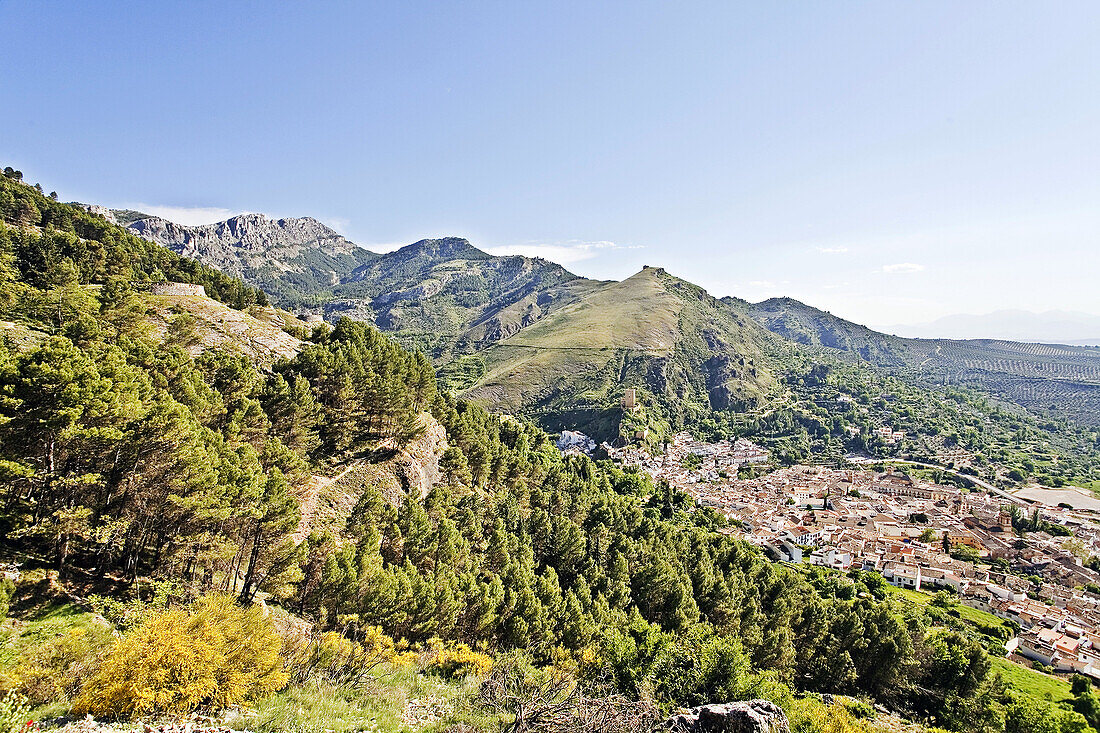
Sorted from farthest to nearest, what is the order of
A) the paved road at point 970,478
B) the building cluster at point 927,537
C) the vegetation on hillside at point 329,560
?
the paved road at point 970,478 < the building cluster at point 927,537 < the vegetation on hillside at point 329,560

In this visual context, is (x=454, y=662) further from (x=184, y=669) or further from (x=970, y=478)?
(x=970, y=478)

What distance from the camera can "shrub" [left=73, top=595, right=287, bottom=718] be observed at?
10.6m

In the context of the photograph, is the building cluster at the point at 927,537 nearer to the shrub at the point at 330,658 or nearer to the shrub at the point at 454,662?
the shrub at the point at 454,662

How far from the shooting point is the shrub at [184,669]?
416 inches

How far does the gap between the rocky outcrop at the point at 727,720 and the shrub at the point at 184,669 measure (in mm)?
11626

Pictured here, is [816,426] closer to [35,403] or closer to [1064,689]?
[1064,689]

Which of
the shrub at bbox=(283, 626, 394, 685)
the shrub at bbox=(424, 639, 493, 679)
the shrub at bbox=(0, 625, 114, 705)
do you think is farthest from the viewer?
the shrub at bbox=(424, 639, 493, 679)

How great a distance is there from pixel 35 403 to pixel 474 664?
21.4 meters

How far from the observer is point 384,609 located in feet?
78.7

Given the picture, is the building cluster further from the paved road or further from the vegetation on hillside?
the vegetation on hillside

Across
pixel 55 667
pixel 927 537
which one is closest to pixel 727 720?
pixel 55 667

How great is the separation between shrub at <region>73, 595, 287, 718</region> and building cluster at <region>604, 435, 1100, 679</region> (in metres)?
77.6

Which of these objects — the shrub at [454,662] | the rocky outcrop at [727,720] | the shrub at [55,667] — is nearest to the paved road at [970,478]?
the rocky outcrop at [727,720]

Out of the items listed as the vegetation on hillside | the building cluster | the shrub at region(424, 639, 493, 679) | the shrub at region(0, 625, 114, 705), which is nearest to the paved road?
the building cluster
